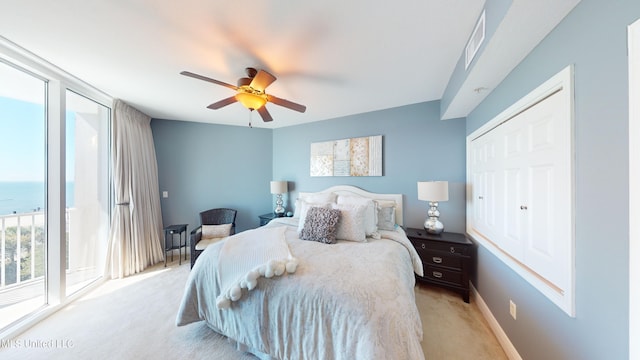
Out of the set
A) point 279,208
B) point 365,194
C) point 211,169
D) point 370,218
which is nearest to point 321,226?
point 370,218

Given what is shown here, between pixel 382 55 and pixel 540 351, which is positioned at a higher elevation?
pixel 382 55

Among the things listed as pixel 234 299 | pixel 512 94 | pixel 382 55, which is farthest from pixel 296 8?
pixel 234 299

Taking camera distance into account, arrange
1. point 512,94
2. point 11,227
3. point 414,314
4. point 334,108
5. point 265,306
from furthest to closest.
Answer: point 334,108
point 11,227
point 512,94
point 265,306
point 414,314

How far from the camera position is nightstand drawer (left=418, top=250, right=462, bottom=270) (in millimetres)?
2281

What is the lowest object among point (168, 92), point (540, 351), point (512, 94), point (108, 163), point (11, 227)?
point (540, 351)

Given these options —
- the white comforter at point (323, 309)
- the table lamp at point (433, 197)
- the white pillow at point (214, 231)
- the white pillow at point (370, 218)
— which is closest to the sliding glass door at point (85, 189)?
the white pillow at point (214, 231)

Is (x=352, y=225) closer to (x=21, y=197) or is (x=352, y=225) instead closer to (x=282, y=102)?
(x=282, y=102)

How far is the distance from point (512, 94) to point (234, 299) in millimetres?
2607

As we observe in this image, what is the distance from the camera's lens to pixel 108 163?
2795mm

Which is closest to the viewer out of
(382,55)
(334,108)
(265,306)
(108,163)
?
(265,306)

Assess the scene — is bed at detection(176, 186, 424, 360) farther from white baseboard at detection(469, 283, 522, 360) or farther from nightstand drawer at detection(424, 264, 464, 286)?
white baseboard at detection(469, 283, 522, 360)

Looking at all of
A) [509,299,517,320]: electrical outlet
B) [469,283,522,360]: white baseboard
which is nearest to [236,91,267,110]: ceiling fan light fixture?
[509,299,517,320]: electrical outlet

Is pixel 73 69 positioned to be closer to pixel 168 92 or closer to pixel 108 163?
pixel 168 92

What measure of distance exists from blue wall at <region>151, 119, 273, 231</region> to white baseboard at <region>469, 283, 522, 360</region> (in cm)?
351
